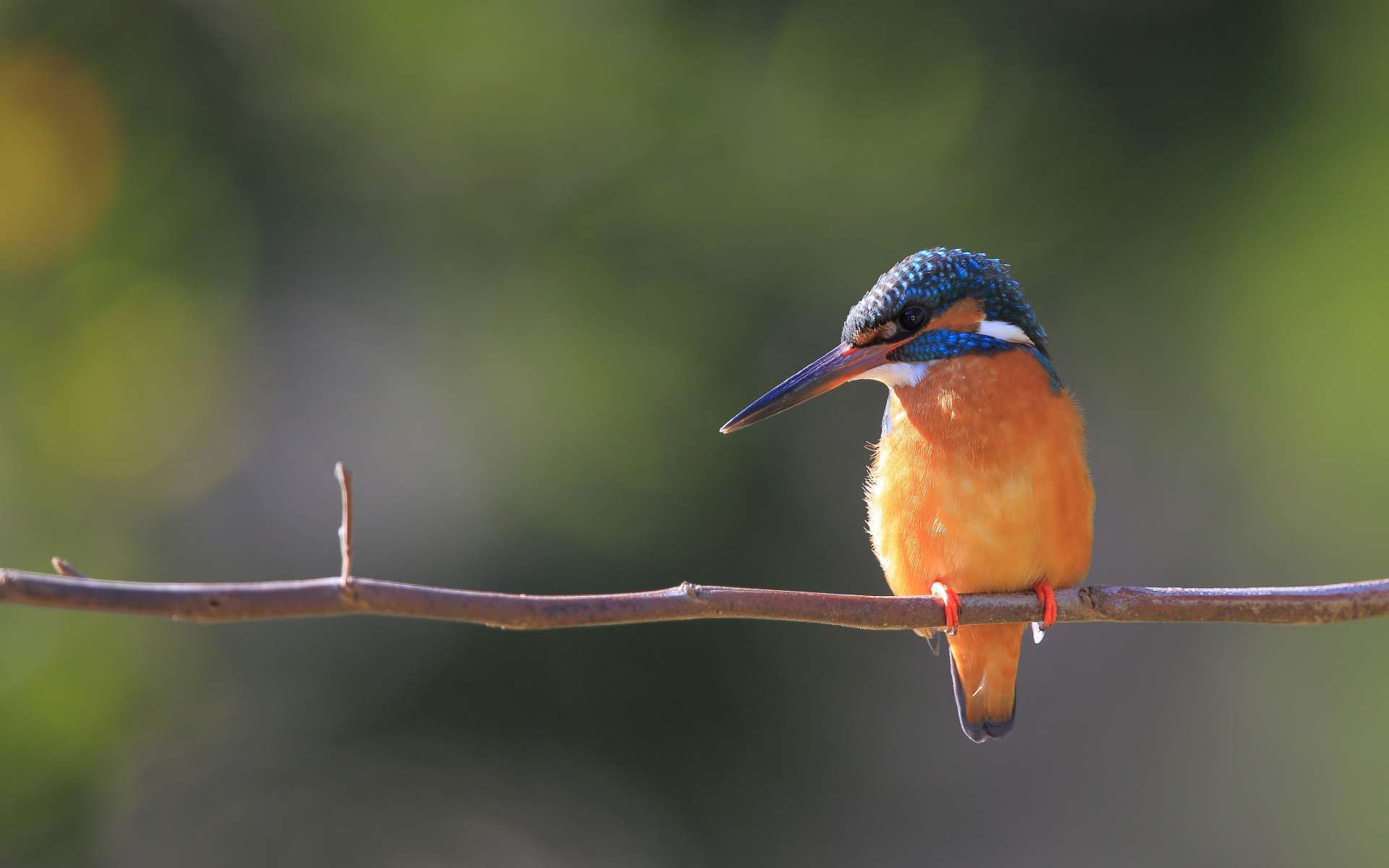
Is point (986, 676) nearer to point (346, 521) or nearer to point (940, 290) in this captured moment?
point (940, 290)

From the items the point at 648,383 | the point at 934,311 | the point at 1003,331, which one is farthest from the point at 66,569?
the point at 648,383

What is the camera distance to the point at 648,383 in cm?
423

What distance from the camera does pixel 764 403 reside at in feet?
7.47

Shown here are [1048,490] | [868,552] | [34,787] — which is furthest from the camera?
[868,552]

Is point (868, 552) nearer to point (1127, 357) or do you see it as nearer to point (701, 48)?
point (1127, 357)

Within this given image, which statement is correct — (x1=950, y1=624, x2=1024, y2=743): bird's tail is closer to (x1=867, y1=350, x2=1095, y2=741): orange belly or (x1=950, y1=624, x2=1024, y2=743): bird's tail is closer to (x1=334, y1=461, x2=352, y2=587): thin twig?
(x1=867, y1=350, x2=1095, y2=741): orange belly

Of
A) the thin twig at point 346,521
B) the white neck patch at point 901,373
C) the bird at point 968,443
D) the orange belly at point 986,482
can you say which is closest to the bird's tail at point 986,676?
the bird at point 968,443

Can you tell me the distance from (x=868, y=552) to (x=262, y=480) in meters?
2.28

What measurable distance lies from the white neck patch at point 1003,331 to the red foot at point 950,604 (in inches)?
20.9

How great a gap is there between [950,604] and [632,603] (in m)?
0.74

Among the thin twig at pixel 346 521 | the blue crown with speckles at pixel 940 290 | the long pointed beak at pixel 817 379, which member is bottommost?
the thin twig at pixel 346 521

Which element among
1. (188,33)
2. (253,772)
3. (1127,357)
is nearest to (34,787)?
(253,772)

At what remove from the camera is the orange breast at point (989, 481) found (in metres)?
2.14

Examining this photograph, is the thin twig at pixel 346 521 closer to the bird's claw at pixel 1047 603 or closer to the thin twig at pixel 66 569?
the thin twig at pixel 66 569
